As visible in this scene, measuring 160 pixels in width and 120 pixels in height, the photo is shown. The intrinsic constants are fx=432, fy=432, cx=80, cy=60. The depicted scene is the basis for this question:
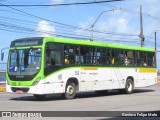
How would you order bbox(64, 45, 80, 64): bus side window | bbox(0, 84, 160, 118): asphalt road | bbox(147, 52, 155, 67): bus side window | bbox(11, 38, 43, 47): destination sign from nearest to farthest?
bbox(0, 84, 160, 118): asphalt road, bbox(11, 38, 43, 47): destination sign, bbox(64, 45, 80, 64): bus side window, bbox(147, 52, 155, 67): bus side window

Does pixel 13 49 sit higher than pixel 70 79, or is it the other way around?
pixel 13 49

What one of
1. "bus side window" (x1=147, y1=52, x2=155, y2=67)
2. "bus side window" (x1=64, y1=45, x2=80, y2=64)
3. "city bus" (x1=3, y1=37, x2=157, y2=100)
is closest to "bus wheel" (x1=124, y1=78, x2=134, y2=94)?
"city bus" (x1=3, y1=37, x2=157, y2=100)

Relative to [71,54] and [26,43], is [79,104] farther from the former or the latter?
[26,43]

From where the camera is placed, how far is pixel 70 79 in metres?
21.9

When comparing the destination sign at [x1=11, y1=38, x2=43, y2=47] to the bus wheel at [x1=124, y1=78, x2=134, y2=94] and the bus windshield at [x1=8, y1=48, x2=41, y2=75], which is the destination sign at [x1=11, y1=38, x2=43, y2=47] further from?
the bus wheel at [x1=124, y1=78, x2=134, y2=94]

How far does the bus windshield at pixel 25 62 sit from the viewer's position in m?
20.2

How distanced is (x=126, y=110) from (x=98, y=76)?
26.5 ft

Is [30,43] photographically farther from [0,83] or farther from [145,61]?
[0,83]

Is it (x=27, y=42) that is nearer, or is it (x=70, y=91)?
(x=27, y=42)

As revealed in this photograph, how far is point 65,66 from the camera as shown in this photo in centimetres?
2139

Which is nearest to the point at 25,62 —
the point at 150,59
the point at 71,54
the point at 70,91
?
the point at 71,54

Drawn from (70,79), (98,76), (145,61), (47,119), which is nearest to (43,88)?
(70,79)

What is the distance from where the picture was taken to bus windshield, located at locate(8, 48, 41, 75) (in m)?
20.2

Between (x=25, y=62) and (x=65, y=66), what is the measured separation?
2091 mm
